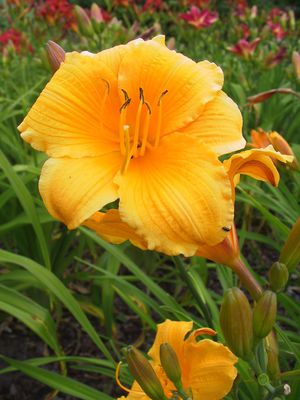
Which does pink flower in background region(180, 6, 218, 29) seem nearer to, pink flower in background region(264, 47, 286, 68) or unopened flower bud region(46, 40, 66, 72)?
pink flower in background region(264, 47, 286, 68)

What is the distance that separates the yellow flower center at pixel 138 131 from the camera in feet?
2.55

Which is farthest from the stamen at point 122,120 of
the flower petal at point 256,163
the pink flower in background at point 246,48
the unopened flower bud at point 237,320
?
the pink flower in background at point 246,48

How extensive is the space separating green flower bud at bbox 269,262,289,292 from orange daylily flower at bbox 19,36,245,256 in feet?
0.42

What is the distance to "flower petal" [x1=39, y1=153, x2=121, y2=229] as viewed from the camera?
75 centimetres

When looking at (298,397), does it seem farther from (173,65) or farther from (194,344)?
(173,65)

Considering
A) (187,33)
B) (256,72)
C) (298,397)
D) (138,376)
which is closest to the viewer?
(138,376)

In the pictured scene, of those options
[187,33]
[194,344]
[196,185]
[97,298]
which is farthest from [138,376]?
[187,33]

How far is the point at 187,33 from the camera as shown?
3727mm

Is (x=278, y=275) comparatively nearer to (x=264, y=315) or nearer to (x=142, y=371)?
(x=264, y=315)

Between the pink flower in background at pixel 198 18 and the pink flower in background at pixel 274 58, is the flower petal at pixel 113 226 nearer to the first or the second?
the pink flower in background at pixel 274 58

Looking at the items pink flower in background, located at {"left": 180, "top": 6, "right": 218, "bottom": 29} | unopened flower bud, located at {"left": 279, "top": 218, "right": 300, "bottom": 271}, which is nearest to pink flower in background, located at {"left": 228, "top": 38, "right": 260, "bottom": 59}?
pink flower in background, located at {"left": 180, "top": 6, "right": 218, "bottom": 29}

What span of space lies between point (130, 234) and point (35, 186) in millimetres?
1213

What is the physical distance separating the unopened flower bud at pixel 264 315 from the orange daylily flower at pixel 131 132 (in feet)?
0.45

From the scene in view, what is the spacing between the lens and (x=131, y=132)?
2.78 feet
